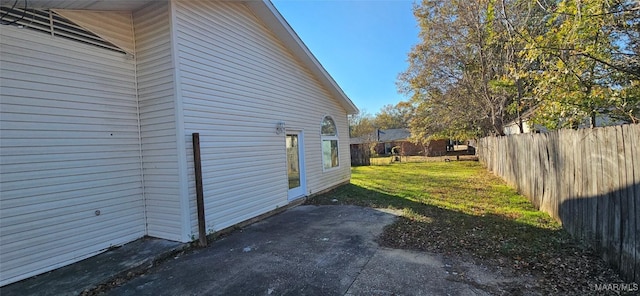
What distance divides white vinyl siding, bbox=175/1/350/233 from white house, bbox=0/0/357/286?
27 mm

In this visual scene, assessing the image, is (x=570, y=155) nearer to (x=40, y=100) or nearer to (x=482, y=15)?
(x=40, y=100)

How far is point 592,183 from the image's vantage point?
148 inches

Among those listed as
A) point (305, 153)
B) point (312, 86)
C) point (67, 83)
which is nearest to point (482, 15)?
point (312, 86)

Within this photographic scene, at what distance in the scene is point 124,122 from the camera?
4766 millimetres

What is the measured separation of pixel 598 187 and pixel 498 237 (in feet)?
4.99

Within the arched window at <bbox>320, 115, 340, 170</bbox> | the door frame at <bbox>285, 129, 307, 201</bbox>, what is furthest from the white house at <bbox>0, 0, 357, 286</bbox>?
the arched window at <bbox>320, 115, 340, 170</bbox>

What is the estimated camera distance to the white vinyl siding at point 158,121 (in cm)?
466

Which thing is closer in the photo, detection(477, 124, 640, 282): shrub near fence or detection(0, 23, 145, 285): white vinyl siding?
detection(477, 124, 640, 282): shrub near fence

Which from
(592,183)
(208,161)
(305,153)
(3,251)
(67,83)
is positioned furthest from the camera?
(305,153)

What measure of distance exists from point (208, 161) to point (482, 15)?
14330mm

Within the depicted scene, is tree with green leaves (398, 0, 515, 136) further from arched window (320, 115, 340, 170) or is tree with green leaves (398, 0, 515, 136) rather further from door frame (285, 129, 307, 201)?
door frame (285, 129, 307, 201)

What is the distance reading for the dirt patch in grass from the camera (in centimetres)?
318

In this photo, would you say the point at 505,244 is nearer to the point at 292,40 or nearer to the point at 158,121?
the point at 158,121

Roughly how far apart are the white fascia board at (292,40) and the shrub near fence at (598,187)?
19.7ft
